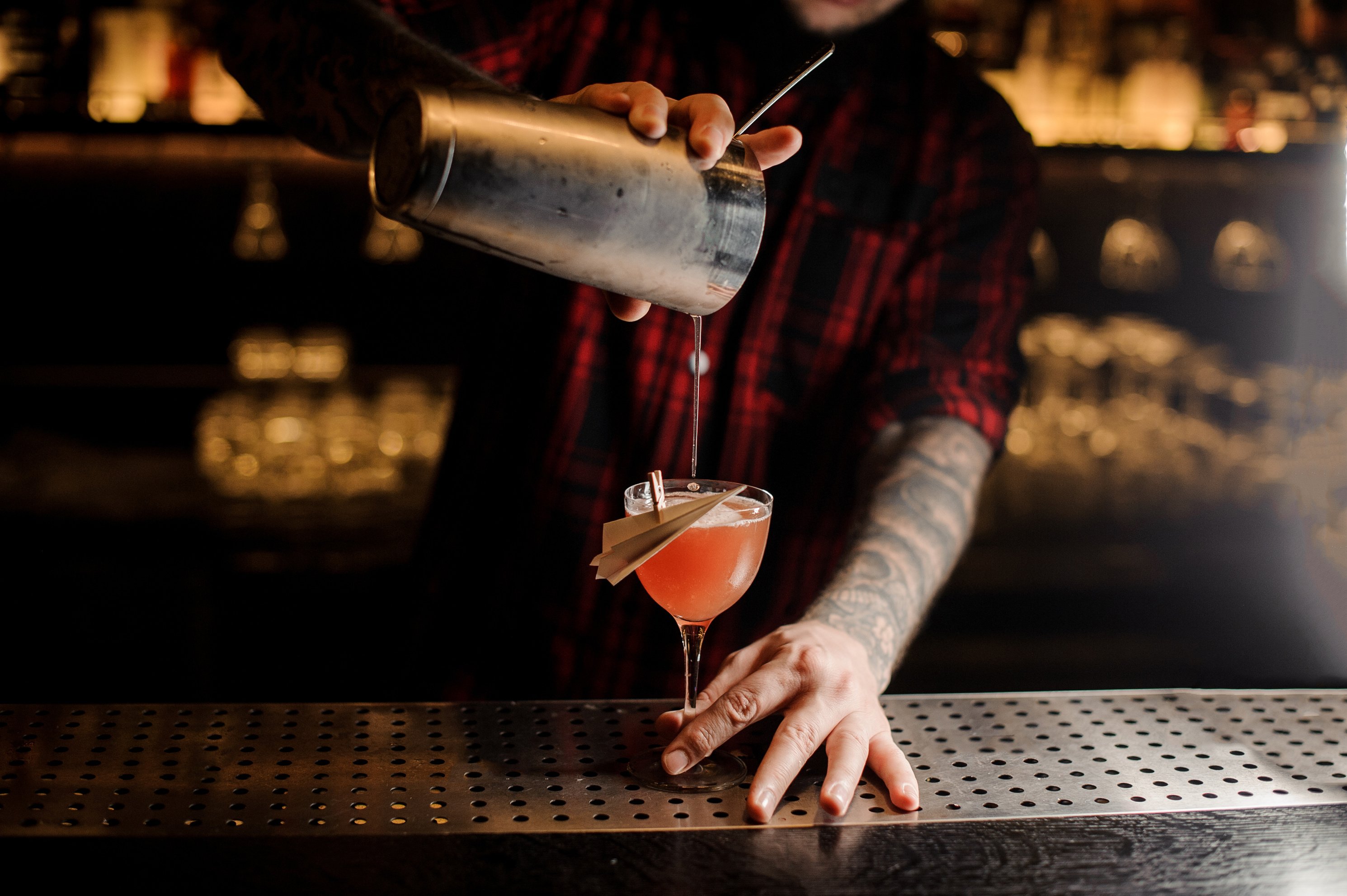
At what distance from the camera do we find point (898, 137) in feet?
6.04

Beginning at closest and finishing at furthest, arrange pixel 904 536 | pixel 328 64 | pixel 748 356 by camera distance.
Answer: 1. pixel 328 64
2. pixel 904 536
3. pixel 748 356

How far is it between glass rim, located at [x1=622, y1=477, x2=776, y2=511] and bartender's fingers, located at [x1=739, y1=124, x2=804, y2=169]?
32cm

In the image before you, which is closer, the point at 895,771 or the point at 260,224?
the point at 895,771

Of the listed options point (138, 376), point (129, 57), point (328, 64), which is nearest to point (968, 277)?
point (328, 64)

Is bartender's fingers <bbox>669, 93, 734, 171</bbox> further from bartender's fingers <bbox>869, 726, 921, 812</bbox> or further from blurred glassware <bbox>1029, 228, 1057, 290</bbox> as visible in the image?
blurred glassware <bbox>1029, 228, 1057, 290</bbox>

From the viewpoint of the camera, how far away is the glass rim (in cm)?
115

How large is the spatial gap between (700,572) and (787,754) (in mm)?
191

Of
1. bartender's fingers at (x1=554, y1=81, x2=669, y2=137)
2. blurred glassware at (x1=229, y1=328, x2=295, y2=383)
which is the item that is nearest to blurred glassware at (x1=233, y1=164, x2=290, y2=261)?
blurred glassware at (x1=229, y1=328, x2=295, y2=383)

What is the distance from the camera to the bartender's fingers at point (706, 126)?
0.91 m

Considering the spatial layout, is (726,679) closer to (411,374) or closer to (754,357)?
(754,357)

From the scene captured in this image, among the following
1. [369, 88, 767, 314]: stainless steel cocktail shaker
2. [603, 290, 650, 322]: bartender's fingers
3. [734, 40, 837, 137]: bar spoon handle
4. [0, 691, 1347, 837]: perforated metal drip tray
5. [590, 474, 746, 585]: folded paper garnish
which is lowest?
[0, 691, 1347, 837]: perforated metal drip tray

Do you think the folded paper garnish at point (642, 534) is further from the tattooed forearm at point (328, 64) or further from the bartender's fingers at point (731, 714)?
the tattooed forearm at point (328, 64)

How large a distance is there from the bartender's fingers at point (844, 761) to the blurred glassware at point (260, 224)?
2.69 meters

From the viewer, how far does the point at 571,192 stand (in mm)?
872
